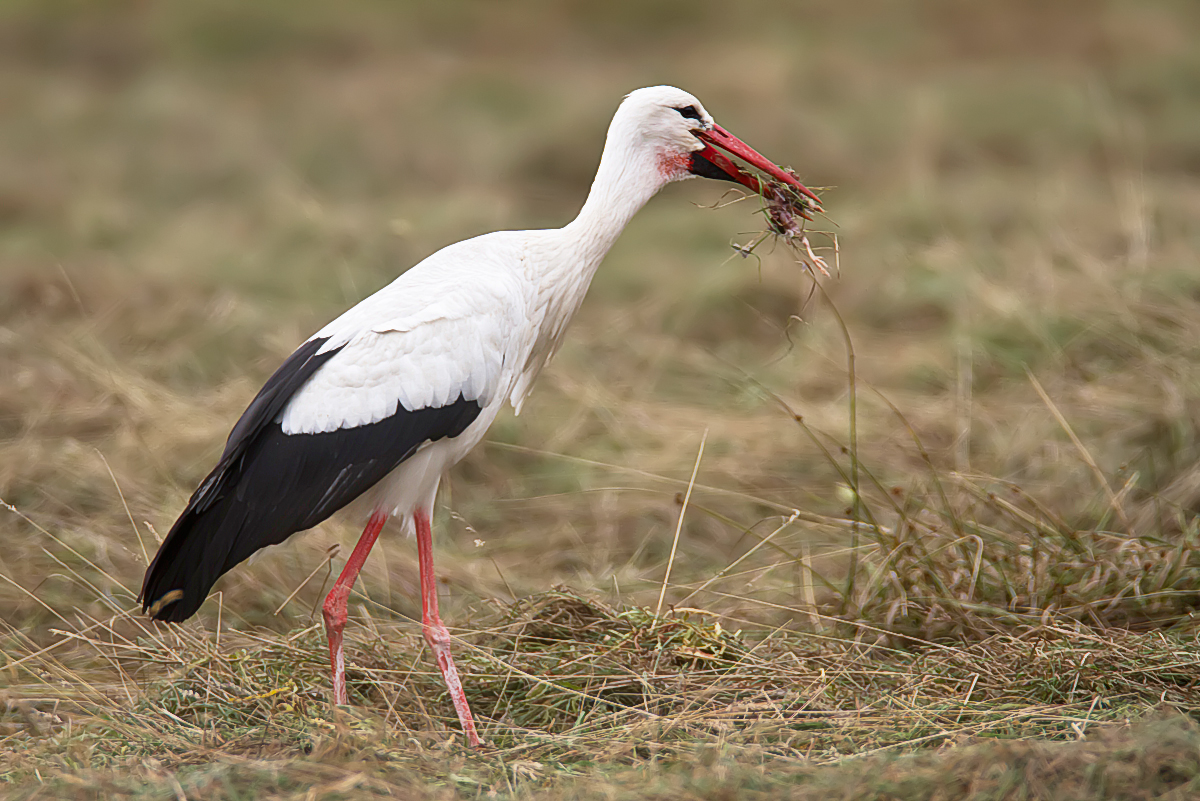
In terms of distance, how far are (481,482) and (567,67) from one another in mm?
9237

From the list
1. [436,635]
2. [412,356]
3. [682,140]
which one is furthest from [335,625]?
[682,140]

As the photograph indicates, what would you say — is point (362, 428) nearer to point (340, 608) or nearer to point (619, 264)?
point (340, 608)

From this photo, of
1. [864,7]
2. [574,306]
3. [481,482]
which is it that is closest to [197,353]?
[481,482]

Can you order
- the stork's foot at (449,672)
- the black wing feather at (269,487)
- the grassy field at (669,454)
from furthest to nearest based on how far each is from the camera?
the black wing feather at (269,487) < the stork's foot at (449,672) < the grassy field at (669,454)

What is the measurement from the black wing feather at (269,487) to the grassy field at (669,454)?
0.26 meters

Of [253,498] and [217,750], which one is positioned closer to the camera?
[217,750]

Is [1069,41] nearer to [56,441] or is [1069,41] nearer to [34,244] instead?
[34,244]

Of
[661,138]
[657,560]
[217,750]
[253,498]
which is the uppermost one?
[661,138]

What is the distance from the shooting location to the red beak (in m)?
3.68

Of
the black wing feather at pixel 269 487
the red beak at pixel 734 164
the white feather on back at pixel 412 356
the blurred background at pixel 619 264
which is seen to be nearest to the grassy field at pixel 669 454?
the blurred background at pixel 619 264

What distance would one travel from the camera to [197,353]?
634 centimetres

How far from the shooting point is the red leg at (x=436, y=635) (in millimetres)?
3368

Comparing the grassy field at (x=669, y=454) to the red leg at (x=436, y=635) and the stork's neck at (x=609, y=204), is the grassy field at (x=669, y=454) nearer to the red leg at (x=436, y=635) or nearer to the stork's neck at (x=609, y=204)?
the red leg at (x=436, y=635)

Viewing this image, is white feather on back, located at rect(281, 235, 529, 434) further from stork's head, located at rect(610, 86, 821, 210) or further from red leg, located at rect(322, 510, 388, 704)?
stork's head, located at rect(610, 86, 821, 210)
